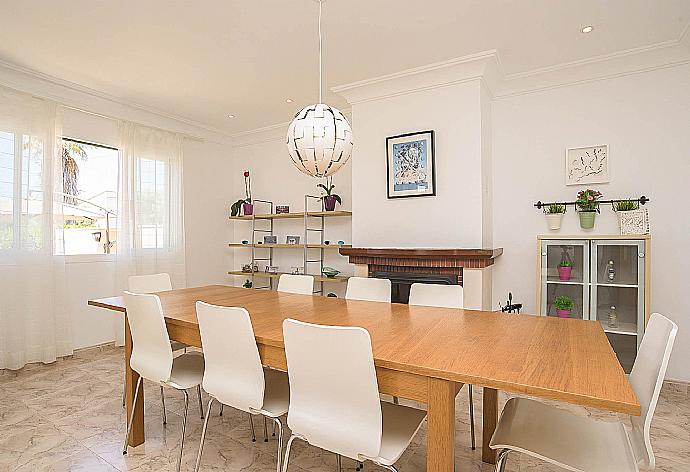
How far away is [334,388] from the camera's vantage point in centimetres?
147

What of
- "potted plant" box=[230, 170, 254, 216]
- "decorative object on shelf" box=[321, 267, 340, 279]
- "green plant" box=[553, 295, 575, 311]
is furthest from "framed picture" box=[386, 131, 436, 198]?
"potted plant" box=[230, 170, 254, 216]

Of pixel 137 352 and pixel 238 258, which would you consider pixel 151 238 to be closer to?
pixel 238 258

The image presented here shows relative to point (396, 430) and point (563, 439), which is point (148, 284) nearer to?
point (396, 430)

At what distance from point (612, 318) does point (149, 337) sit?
3.34m

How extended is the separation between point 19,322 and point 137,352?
84.8 inches

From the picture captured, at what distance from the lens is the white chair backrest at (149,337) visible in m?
2.07

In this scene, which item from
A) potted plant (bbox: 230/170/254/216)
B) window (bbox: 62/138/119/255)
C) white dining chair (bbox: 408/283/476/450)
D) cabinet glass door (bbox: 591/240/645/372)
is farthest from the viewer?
potted plant (bbox: 230/170/254/216)

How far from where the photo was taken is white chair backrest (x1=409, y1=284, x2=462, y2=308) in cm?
260

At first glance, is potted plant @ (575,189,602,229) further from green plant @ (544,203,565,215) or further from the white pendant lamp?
the white pendant lamp

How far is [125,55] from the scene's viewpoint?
3.31 meters

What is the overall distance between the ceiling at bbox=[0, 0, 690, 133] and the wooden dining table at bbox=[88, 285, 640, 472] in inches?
74.8

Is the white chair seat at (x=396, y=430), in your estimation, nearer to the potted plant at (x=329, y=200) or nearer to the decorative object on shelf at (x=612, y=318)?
the decorative object on shelf at (x=612, y=318)

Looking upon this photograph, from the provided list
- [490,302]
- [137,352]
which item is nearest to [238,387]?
[137,352]

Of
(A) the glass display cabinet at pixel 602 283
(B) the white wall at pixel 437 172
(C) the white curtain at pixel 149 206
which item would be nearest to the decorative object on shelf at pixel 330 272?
(B) the white wall at pixel 437 172
